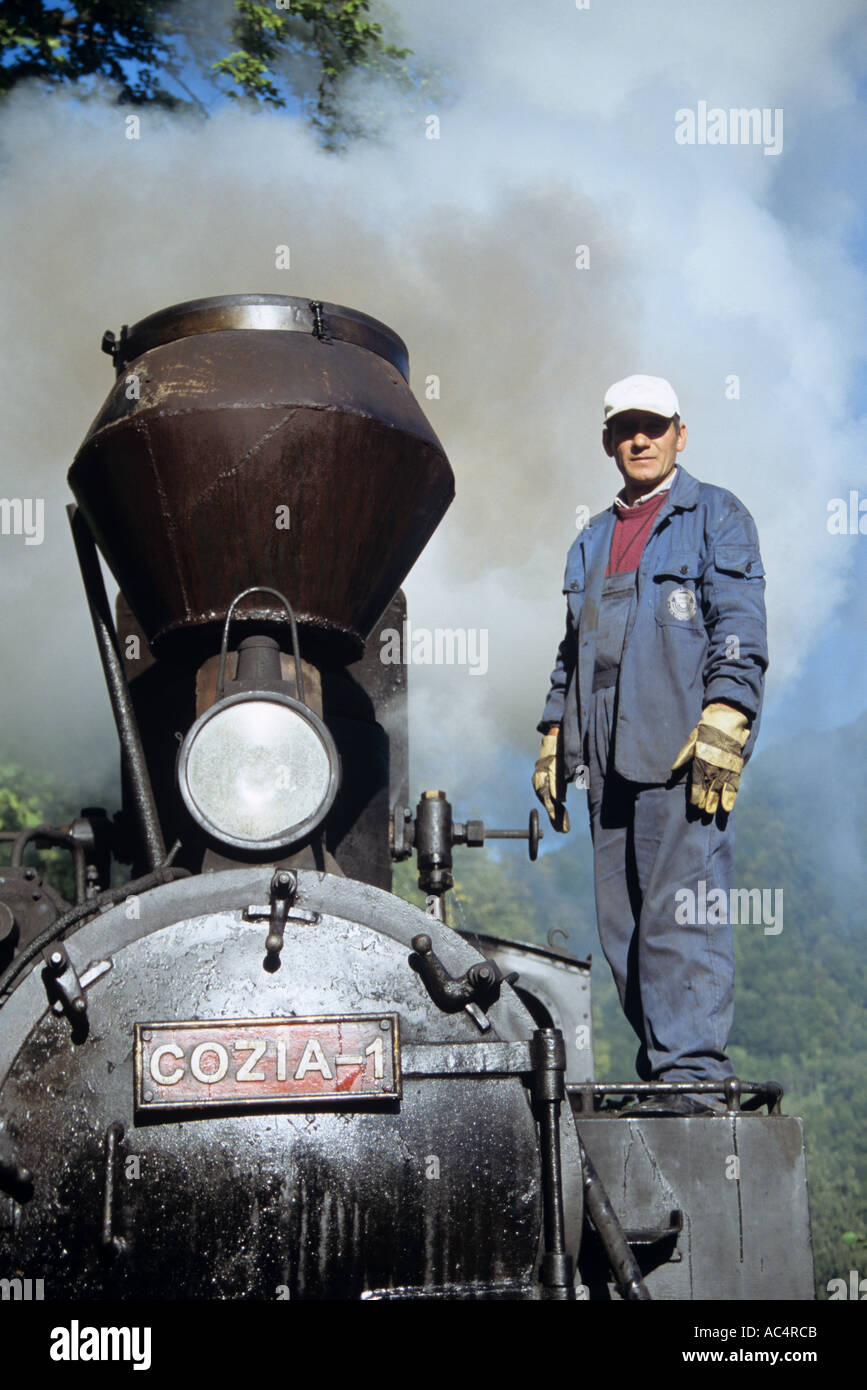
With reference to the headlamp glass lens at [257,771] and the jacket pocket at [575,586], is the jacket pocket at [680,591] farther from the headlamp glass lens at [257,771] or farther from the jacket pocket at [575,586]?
the headlamp glass lens at [257,771]

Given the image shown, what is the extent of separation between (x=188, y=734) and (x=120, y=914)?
0.34 meters

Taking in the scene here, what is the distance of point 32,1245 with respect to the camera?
214 centimetres

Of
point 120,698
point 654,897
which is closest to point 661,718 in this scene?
point 654,897

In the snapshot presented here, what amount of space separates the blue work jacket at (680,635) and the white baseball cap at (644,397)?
181 mm

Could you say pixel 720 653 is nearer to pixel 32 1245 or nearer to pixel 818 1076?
pixel 32 1245

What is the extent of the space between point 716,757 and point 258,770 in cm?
102

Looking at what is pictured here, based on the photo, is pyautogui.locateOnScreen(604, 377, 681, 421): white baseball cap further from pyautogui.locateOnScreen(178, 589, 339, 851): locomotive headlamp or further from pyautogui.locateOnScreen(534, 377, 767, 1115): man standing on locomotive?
pyautogui.locateOnScreen(178, 589, 339, 851): locomotive headlamp

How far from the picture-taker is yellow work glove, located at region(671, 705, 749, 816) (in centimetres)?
294

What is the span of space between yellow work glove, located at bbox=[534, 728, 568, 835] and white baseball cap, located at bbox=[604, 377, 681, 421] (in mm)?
834

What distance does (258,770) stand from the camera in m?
2.49

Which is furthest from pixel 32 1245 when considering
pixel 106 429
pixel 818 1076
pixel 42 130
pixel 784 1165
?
pixel 818 1076

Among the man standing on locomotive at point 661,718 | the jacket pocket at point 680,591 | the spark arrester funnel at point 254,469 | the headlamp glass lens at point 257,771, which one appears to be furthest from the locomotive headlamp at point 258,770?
the jacket pocket at point 680,591

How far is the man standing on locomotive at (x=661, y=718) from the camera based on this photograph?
9.55ft

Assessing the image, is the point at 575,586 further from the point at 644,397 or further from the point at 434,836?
the point at 434,836
